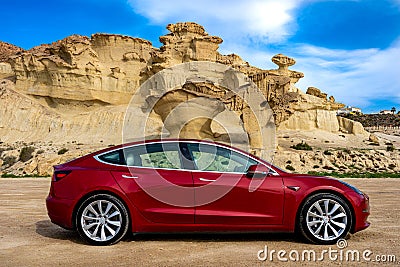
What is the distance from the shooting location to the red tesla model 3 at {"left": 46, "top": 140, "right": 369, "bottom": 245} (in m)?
5.43

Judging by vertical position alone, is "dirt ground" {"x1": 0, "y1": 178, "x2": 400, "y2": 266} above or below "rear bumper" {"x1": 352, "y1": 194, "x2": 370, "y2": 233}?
below

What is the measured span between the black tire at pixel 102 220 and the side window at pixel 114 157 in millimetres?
527

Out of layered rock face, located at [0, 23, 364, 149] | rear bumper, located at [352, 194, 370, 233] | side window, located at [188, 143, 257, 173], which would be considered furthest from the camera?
layered rock face, located at [0, 23, 364, 149]

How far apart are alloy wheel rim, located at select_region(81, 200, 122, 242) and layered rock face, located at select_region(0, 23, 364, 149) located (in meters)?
41.9

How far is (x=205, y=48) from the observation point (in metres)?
58.5

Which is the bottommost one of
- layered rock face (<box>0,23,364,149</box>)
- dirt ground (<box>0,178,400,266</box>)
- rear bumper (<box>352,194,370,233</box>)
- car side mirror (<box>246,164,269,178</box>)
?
dirt ground (<box>0,178,400,266</box>)

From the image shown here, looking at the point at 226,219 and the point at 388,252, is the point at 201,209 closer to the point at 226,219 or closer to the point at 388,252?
the point at 226,219

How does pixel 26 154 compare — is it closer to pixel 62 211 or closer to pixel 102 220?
pixel 62 211

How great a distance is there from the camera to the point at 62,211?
552 centimetres

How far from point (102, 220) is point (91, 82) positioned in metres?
54.4

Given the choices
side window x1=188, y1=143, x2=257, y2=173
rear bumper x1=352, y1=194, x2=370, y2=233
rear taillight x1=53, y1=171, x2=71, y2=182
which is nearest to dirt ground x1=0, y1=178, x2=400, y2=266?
rear bumper x1=352, y1=194, x2=370, y2=233

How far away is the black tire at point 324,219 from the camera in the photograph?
17.8 ft

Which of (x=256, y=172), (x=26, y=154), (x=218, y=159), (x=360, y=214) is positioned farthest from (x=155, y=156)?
(x=26, y=154)

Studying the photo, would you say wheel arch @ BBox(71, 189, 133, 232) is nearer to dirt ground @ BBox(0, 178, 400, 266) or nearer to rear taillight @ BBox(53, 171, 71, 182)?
dirt ground @ BBox(0, 178, 400, 266)
